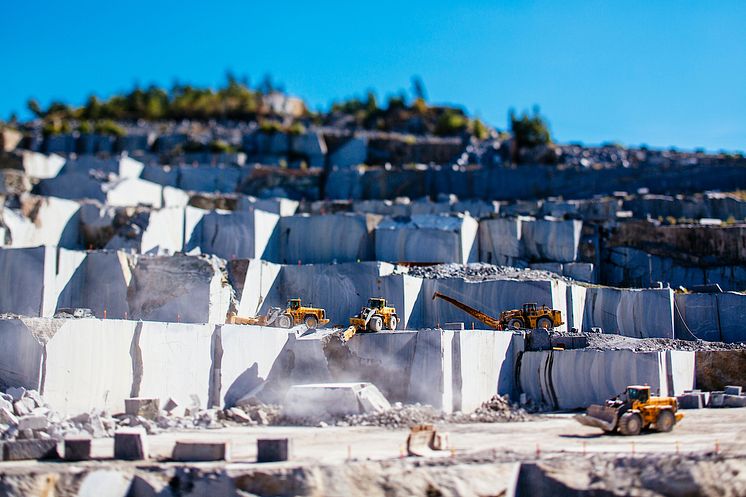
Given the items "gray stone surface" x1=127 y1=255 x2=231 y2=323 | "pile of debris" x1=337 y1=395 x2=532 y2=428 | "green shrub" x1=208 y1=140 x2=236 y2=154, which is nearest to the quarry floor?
"pile of debris" x1=337 y1=395 x2=532 y2=428

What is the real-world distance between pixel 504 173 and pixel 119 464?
1311 inches

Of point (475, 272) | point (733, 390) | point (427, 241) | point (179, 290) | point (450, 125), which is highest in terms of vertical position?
point (450, 125)

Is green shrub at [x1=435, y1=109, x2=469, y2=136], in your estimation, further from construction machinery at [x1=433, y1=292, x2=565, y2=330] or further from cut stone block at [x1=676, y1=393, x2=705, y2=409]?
cut stone block at [x1=676, y1=393, x2=705, y2=409]

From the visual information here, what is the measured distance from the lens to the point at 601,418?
18.8 metres

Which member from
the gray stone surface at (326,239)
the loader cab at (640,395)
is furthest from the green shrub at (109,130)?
the loader cab at (640,395)

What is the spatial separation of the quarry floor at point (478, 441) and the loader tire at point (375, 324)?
422cm

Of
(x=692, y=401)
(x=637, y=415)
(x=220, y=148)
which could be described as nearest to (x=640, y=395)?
(x=637, y=415)

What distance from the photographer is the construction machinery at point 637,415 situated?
731 inches

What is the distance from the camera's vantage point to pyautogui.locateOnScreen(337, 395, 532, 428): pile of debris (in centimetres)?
1997

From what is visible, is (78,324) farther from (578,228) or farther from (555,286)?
(578,228)

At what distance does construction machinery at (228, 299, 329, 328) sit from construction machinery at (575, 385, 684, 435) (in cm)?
890

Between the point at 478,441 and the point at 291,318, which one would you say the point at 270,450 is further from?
the point at 291,318

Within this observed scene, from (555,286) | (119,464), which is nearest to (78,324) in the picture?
(119,464)

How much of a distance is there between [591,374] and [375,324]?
5682 mm
